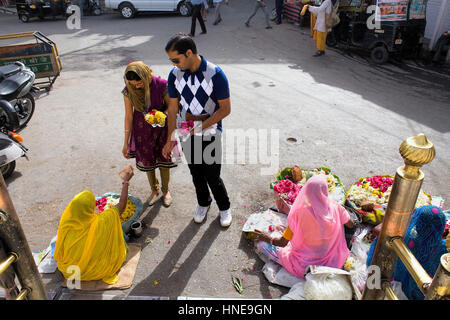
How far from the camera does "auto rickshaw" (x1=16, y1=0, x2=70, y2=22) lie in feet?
51.7

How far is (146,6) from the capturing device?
16.0 m

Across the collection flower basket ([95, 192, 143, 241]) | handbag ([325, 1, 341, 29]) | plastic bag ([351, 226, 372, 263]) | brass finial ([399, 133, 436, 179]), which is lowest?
flower basket ([95, 192, 143, 241])

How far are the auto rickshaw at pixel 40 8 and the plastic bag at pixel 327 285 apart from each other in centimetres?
1829

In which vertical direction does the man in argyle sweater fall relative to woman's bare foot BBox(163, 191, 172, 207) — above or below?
above

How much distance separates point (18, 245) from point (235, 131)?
5.16 metres

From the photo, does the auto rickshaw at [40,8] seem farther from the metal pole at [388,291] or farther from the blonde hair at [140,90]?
the metal pole at [388,291]

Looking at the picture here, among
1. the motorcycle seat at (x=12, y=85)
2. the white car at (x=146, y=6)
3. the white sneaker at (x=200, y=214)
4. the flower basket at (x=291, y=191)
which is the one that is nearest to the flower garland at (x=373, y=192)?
the flower basket at (x=291, y=191)

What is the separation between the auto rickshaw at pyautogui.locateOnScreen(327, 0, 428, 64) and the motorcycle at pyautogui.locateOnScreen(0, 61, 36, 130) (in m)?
9.12

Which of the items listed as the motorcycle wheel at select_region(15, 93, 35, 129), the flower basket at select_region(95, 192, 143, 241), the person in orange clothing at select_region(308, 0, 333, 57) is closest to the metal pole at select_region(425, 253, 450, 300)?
the flower basket at select_region(95, 192, 143, 241)

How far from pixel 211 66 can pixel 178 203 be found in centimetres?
206

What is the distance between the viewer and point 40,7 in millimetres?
15938

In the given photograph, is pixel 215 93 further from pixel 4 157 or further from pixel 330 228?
pixel 4 157

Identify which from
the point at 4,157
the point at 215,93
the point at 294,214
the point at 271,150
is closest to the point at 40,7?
the point at 4,157

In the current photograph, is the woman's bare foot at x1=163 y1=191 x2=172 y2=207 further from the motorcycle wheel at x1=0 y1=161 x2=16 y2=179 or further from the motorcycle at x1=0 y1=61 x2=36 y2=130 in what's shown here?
the motorcycle at x1=0 y1=61 x2=36 y2=130
